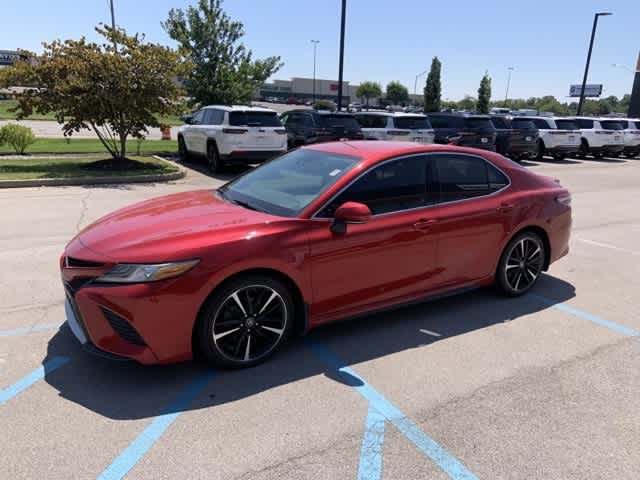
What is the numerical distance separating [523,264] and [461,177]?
120 centimetres

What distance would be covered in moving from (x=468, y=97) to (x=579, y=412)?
124435 millimetres

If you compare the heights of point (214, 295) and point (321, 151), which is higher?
point (321, 151)

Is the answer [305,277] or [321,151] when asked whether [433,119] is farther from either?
[305,277]

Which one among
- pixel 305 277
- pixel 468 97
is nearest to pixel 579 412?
pixel 305 277

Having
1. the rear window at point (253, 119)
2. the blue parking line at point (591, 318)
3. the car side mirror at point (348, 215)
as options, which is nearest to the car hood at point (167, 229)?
the car side mirror at point (348, 215)

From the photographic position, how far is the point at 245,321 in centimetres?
351

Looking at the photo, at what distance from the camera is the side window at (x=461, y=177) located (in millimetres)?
4477

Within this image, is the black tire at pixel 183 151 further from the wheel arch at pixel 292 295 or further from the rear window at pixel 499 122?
the wheel arch at pixel 292 295

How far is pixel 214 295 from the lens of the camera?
3340 millimetres

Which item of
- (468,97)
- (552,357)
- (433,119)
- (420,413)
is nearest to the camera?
(420,413)

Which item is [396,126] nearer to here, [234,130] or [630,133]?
[234,130]

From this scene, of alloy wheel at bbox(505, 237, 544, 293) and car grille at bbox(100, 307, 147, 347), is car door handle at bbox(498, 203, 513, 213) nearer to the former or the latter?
alloy wheel at bbox(505, 237, 544, 293)

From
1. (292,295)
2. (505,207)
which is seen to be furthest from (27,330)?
(505,207)

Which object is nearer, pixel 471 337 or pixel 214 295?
pixel 214 295
